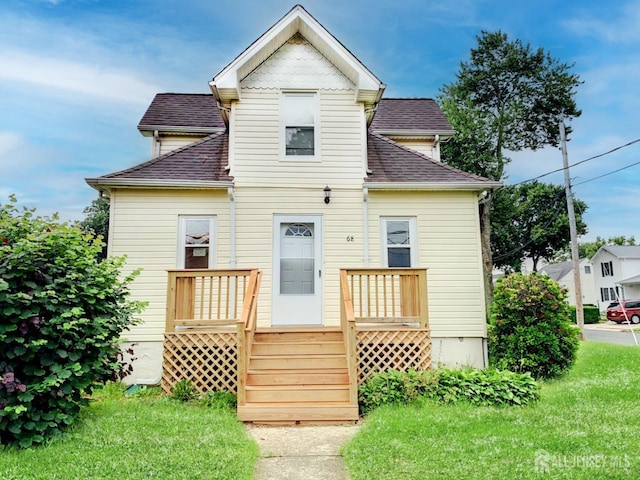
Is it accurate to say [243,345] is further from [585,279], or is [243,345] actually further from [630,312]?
[585,279]

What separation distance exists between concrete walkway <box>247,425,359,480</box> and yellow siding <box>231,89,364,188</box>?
4966mm

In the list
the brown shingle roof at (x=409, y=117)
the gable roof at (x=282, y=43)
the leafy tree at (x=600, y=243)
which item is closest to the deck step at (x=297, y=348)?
the gable roof at (x=282, y=43)

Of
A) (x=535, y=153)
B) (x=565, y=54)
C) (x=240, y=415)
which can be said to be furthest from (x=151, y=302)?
(x=565, y=54)

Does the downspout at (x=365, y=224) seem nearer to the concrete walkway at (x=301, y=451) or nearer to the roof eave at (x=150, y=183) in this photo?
the roof eave at (x=150, y=183)

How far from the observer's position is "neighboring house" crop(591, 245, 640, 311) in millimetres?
36594

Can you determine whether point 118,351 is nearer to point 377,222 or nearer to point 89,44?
point 377,222

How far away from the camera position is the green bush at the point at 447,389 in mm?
5848

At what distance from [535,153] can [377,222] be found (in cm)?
2043

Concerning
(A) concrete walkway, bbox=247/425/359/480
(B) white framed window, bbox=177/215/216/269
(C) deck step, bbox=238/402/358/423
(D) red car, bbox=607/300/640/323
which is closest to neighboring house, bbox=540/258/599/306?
(D) red car, bbox=607/300/640/323

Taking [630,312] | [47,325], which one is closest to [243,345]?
[47,325]

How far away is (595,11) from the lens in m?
14.6

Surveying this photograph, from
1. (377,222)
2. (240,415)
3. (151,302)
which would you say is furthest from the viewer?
(377,222)

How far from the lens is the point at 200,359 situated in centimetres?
641

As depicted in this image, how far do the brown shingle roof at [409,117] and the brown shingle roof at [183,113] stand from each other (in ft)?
14.6
